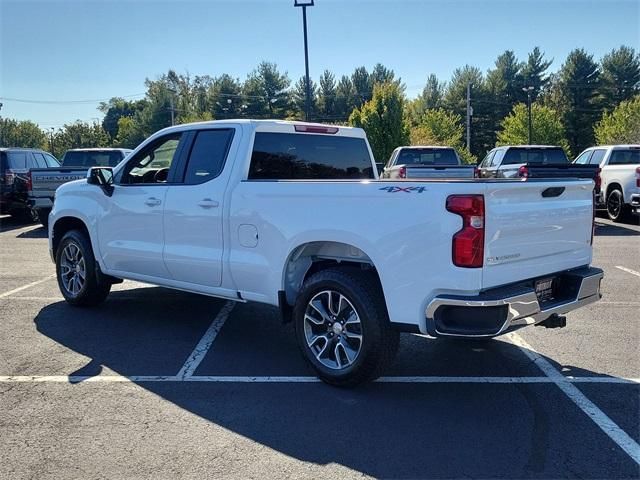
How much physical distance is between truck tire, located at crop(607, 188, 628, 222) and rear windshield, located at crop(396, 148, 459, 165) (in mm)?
4049

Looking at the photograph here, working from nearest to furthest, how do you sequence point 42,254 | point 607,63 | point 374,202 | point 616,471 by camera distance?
1. point 616,471
2. point 374,202
3. point 42,254
4. point 607,63

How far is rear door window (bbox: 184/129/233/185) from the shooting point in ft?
17.5

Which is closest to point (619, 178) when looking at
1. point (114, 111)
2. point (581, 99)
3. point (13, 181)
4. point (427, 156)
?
point (427, 156)

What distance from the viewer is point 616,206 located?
49.3 feet

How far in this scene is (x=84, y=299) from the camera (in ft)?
22.1

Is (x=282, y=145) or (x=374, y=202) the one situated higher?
(x=282, y=145)

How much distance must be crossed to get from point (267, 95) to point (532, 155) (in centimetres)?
5212

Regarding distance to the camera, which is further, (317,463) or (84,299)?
(84,299)

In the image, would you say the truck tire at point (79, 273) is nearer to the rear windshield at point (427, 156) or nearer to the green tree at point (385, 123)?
the rear windshield at point (427, 156)

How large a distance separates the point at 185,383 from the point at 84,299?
110 inches

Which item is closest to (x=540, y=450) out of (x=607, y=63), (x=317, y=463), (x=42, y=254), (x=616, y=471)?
(x=616, y=471)

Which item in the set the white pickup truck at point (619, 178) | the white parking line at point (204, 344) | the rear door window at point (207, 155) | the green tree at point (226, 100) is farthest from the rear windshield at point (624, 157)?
the green tree at point (226, 100)

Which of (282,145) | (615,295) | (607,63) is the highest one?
(607,63)

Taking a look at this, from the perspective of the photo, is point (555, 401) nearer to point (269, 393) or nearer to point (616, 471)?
point (616, 471)
